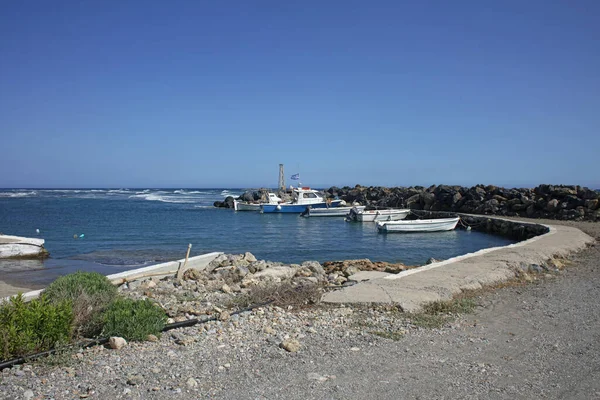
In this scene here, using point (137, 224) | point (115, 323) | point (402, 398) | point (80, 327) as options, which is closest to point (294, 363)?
point (402, 398)

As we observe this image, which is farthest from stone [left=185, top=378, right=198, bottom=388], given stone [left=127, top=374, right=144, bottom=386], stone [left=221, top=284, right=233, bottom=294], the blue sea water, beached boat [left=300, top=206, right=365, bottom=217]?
beached boat [left=300, top=206, right=365, bottom=217]

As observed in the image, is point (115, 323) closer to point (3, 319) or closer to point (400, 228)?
point (3, 319)

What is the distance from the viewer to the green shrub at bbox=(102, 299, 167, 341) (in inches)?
235

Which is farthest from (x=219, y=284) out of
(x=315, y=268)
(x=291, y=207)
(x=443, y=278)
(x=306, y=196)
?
(x=306, y=196)

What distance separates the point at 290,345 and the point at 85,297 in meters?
3.16

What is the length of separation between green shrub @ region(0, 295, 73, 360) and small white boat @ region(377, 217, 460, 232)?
90.1 ft

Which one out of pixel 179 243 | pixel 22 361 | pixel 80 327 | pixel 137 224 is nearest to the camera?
pixel 22 361

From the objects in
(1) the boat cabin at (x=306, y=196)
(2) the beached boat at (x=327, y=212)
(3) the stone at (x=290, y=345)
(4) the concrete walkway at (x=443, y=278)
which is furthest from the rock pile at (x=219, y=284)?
(1) the boat cabin at (x=306, y=196)

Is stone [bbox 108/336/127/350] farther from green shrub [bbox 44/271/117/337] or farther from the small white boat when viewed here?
the small white boat

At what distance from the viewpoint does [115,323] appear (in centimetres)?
605

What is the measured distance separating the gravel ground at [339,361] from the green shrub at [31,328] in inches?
11.3

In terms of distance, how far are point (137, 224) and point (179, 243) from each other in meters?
11.9

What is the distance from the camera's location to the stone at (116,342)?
5641 millimetres

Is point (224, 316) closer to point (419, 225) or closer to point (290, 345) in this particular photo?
point (290, 345)
